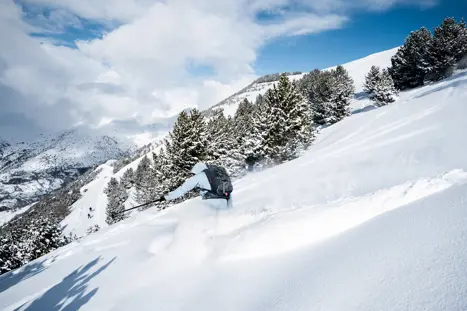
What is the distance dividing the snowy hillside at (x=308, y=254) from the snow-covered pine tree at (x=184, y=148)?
17.0m

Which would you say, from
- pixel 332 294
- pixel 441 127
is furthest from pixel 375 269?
pixel 441 127

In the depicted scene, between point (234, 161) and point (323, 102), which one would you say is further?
point (323, 102)

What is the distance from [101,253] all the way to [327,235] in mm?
8295

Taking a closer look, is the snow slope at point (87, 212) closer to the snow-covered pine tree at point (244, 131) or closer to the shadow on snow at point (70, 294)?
the snow-covered pine tree at point (244, 131)

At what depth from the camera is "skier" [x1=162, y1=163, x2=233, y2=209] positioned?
7.85 meters

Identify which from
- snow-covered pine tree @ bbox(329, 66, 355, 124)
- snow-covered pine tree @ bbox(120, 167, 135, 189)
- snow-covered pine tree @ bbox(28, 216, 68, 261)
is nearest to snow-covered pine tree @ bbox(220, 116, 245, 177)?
snow-covered pine tree @ bbox(329, 66, 355, 124)

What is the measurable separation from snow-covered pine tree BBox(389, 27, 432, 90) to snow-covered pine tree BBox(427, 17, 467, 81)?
1.41 metres

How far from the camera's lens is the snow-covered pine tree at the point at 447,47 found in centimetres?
4234

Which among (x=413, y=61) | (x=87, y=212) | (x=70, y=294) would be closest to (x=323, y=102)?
(x=413, y=61)

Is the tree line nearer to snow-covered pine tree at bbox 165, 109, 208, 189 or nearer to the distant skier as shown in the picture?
snow-covered pine tree at bbox 165, 109, 208, 189

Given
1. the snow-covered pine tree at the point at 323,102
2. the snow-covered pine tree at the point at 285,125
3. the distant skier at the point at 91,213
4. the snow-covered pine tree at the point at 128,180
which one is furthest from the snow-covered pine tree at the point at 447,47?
the distant skier at the point at 91,213

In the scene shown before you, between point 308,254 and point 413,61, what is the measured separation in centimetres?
5650

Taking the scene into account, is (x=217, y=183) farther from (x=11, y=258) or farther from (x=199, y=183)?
(x=11, y=258)

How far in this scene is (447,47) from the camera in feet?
139
